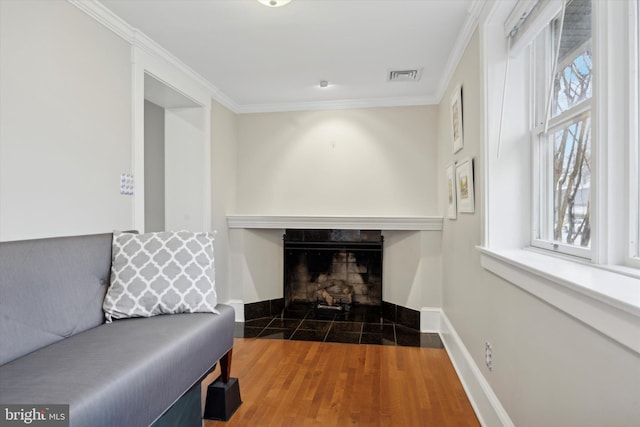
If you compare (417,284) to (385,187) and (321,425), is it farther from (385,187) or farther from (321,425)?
(321,425)

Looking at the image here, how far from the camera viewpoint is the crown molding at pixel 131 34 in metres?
1.95

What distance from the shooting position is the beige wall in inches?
32.9

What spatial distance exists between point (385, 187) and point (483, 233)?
1.85m

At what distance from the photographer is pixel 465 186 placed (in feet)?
7.38

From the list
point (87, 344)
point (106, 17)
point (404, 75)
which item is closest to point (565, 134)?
point (404, 75)

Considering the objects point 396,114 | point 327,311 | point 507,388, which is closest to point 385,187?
point 396,114

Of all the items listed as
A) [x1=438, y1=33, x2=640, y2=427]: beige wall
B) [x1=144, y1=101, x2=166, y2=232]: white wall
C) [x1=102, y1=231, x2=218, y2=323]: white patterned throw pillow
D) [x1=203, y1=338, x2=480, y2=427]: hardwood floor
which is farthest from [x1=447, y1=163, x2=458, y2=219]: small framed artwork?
[x1=144, y1=101, x2=166, y2=232]: white wall

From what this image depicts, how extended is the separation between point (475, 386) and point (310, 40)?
8.09 feet

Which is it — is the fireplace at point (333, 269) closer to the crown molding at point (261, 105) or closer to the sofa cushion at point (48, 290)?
the crown molding at point (261, 105)

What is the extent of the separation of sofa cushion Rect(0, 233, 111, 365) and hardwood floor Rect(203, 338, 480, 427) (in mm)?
893

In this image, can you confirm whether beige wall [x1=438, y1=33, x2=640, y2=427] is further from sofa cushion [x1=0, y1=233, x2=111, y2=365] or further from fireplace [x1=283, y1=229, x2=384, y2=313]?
sofa cushion [x1=0, y1=233, x2=111, y2=365]

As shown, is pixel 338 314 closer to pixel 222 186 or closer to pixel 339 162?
pixel 339 162

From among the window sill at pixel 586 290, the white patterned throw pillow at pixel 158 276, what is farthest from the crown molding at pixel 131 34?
the window sill at pixel 586 290

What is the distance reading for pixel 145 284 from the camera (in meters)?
1.75
